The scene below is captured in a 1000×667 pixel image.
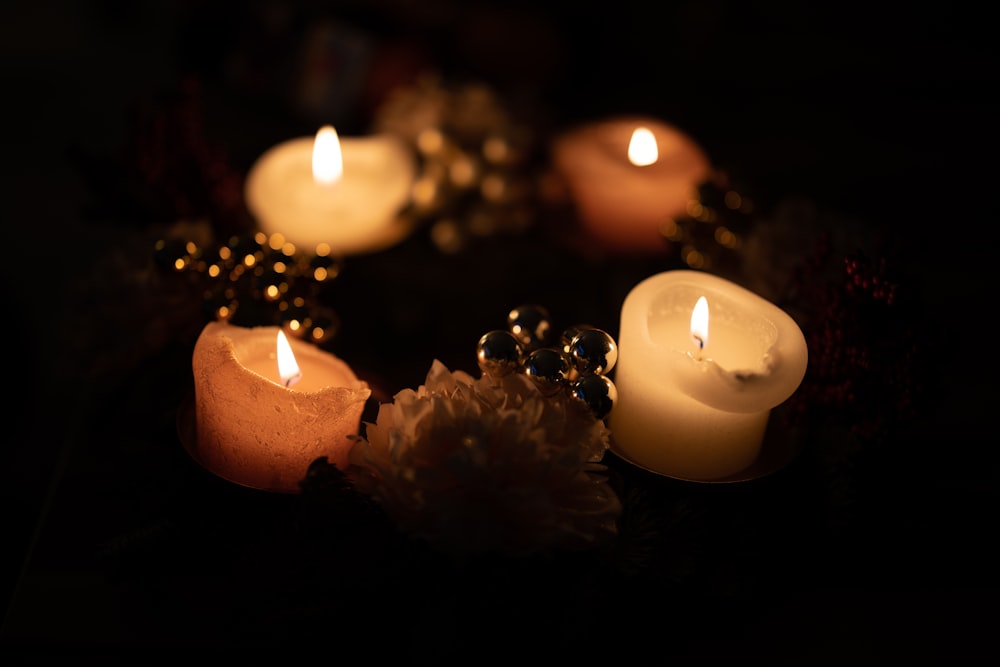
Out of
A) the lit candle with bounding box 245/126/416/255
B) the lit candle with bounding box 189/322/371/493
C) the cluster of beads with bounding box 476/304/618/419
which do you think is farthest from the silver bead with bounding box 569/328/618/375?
the lit candle with bounding box 245/126/416/255

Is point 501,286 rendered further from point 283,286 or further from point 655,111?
point 655,111

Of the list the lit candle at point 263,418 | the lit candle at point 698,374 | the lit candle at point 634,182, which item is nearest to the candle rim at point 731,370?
the lit candle at point 698,374

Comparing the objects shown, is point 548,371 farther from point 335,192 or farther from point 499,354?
point 335,192

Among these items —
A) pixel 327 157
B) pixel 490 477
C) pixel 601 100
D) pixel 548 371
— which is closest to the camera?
pixel 490 477

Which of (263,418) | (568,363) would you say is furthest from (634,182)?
(263,418)

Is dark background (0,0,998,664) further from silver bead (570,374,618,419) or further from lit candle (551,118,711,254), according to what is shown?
silver bead (570,374,618,419)

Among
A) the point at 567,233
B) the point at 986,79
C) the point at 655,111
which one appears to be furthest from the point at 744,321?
→ the point at 986,79

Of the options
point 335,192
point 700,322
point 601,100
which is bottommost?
point 700,322
